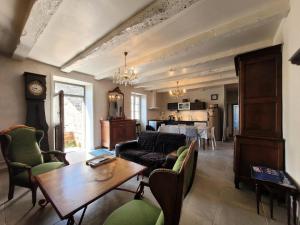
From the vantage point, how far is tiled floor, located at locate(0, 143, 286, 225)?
1.76 meters

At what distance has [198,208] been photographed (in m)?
2.01

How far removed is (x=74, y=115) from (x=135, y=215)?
4.88 metres

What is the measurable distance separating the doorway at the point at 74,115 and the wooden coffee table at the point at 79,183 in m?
3.31

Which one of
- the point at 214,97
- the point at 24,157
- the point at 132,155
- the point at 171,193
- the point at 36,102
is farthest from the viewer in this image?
the point at 214,97

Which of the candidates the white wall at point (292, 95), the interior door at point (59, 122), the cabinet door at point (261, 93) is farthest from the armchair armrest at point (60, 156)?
the white wall at point (292, 95)

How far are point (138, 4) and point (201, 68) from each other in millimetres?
3174

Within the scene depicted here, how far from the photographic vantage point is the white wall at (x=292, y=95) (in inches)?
65.9

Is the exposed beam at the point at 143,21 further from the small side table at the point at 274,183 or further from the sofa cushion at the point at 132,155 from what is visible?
the small side table at the point at 274,183

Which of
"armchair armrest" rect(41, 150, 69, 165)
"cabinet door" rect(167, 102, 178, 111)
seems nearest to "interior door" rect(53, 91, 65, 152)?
"armchair armrest" rect(41, 150, 69, 165)

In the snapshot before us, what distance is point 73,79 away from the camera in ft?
15.2

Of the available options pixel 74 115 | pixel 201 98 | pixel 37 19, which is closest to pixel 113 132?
pixel 74 115

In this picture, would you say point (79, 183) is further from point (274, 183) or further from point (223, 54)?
point (223, 54)

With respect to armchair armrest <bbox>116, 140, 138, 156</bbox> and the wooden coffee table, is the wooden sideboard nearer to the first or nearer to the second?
armchair armrest <bbox>116, 140, 138, 156</bbox>

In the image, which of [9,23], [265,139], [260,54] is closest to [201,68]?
[260,54]
